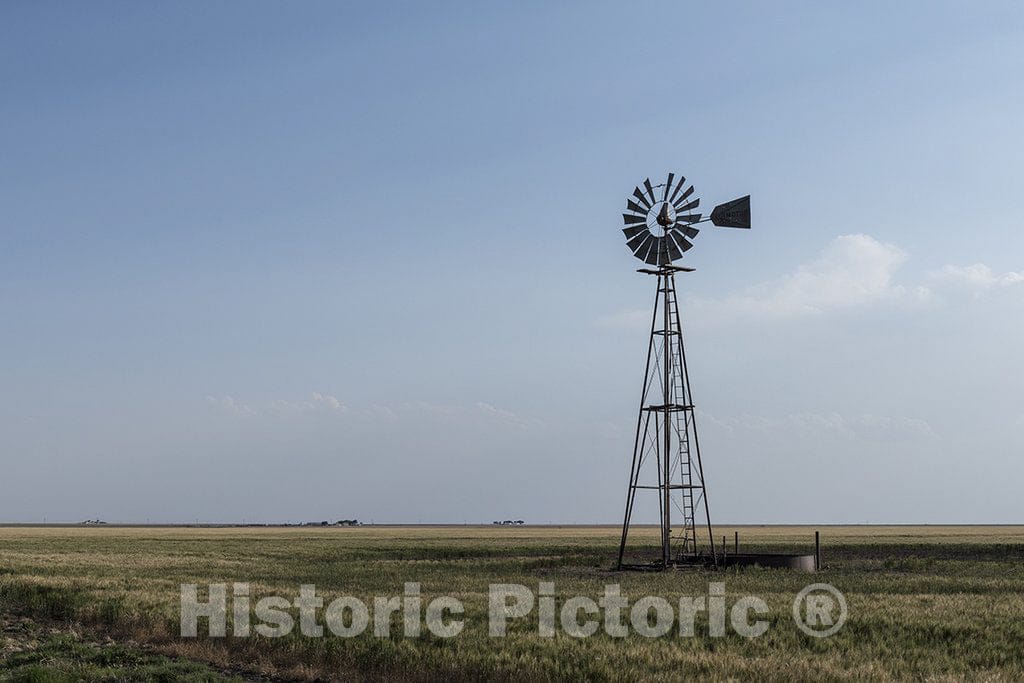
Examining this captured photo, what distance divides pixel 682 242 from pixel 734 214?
8.72ft

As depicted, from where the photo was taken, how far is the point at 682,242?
48625 millimetres

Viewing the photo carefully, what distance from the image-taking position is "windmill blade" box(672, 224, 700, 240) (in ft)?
160

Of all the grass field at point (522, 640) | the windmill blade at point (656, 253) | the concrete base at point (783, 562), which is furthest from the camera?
the windmill blade at point (656, 253)

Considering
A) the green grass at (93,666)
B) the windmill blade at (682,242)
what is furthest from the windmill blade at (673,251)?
the green grass at (93,666)

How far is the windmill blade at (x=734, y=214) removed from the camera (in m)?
48.0

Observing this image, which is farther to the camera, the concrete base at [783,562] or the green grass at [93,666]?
the concrete base at [783,562]

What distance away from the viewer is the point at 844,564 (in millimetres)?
53938

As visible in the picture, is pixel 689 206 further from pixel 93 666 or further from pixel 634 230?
pixel 93 666

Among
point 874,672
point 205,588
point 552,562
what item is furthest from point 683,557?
point 874,672

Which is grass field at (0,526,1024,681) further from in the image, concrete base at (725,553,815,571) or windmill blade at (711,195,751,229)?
windmill blade at (711,195,751,229)

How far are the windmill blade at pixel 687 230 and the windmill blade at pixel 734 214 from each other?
1.00 metres

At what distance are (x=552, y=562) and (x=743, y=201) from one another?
21.7m

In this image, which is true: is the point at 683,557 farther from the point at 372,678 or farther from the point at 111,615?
the point at 372,678

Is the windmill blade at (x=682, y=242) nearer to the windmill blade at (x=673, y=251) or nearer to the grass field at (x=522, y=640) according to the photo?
the windmill blade at (x=673, y=251)
